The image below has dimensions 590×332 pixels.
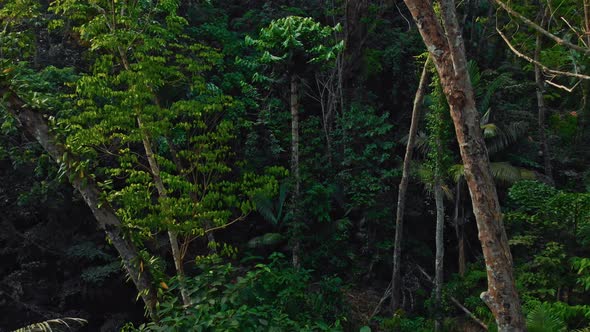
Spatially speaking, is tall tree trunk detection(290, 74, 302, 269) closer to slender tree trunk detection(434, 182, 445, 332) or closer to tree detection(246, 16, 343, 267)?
tree detection(246, 16, 343, 267)

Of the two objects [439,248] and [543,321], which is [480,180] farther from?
[439,248]

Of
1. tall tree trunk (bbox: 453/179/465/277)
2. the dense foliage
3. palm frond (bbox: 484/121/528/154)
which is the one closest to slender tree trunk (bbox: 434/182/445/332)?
the dense foliage

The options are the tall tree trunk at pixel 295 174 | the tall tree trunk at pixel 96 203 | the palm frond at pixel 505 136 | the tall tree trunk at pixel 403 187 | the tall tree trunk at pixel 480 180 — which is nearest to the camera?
the tall tree trunk at pixel 480 180

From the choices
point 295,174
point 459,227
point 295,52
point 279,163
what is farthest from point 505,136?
point 295,52

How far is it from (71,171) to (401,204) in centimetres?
639

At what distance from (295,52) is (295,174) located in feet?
8.21

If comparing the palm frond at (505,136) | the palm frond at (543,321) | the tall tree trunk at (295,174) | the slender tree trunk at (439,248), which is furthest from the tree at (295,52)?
the palm frond at (543,321)

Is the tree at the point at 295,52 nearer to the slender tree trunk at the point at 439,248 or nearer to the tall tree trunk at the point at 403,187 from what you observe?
the tall tree trunk at the point at 403,187

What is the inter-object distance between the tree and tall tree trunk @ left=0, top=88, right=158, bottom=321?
4.64 metres

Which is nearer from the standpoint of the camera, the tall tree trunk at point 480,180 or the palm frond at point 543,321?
the tall tree trunk at point 480,180

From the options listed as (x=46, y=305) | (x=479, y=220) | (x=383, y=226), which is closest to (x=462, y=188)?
→ (x=383, y=226)

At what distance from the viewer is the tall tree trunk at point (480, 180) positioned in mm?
4375

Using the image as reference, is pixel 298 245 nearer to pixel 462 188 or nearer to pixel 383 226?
pixel 383 226

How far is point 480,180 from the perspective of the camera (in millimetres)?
4395
